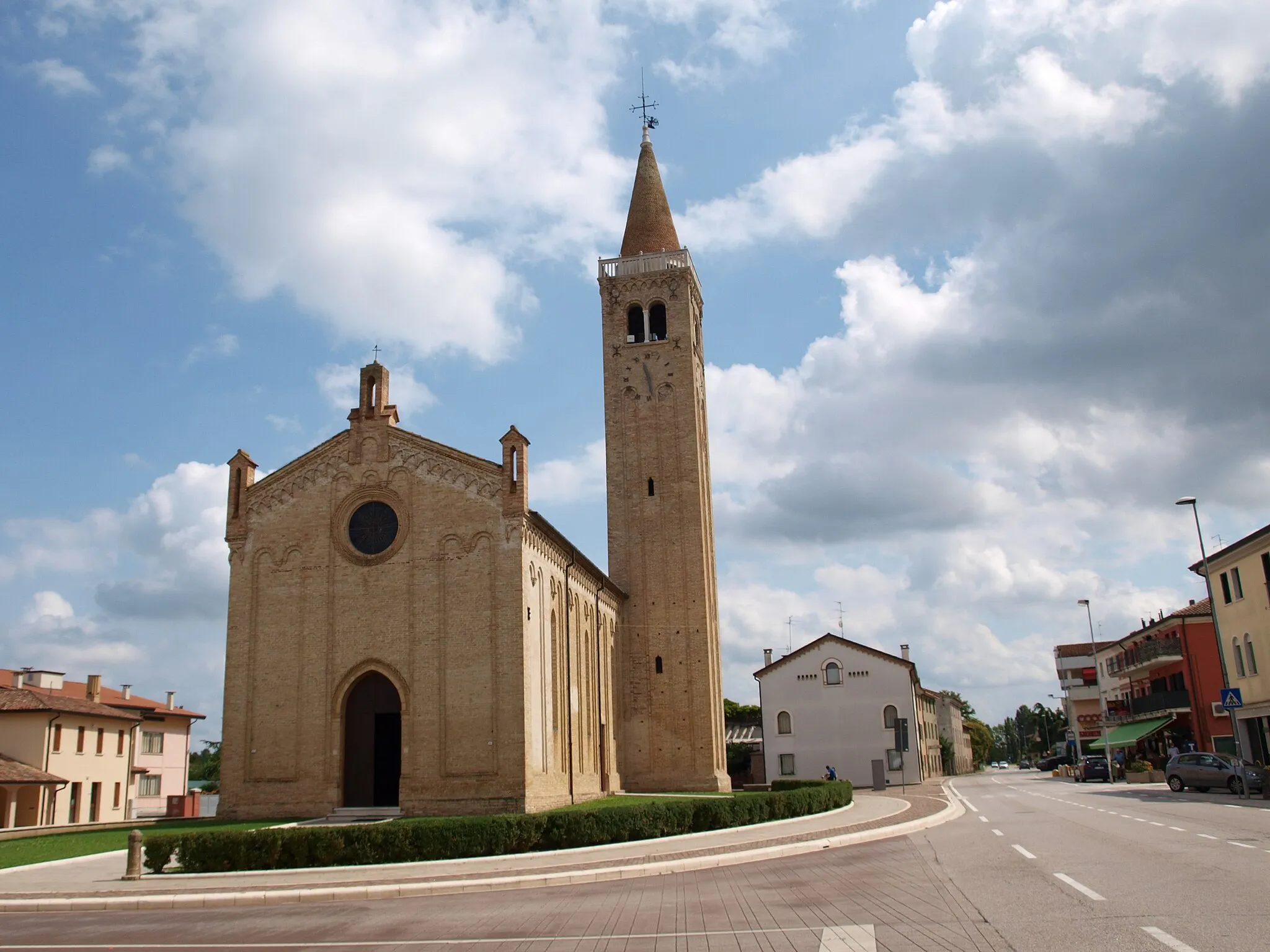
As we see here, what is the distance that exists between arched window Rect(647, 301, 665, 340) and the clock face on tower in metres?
18.9

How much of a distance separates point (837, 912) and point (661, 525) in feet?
105

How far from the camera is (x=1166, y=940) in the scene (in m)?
8.30

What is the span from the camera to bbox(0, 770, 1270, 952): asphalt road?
9031mm

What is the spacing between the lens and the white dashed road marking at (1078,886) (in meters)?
10.9

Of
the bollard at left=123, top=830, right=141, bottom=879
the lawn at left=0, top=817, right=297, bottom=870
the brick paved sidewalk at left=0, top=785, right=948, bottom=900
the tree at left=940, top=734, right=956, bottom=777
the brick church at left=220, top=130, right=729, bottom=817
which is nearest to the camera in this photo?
the brick paved sidewalk at left=0, top=785, right=948, bottom=900

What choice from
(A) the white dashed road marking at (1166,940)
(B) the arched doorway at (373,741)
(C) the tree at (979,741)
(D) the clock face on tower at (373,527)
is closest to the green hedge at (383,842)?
(B) the arched doorway at (373,741)

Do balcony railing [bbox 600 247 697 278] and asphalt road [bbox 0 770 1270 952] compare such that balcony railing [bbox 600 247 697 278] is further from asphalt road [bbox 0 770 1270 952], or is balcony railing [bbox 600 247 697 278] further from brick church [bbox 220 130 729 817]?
asphalt road [bbox 0 770 1270 952]

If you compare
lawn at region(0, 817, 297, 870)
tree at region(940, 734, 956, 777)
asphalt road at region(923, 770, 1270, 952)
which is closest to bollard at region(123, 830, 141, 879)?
lawn at region(0, 817, 297, 870)

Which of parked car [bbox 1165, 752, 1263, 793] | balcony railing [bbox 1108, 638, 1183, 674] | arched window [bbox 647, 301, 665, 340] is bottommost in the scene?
parked car [bbox 1165, 752, 1263, 793]

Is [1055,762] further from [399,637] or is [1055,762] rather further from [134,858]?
[134,858]

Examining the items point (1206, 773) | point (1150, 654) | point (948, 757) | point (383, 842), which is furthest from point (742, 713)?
point (383, 842)

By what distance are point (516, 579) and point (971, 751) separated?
109 metres

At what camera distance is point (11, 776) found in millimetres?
34500

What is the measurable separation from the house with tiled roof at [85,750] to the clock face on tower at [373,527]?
52.7 ft
